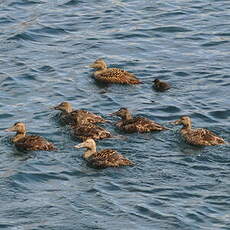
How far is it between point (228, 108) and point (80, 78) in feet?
14.9

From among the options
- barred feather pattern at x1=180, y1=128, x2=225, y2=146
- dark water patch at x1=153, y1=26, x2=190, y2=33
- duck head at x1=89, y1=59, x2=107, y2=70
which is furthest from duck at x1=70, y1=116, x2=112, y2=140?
dark water patch at x1=153, y1=26, x2=190, y2=33

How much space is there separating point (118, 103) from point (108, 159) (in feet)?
13.3

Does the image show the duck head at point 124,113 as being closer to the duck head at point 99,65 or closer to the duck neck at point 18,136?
the duck neck at point 18,136

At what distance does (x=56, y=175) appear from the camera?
62.2ft

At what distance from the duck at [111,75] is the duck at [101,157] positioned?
15.7ft

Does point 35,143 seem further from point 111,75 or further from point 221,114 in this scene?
point 111,75

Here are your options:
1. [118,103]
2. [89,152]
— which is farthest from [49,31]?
[89,152]

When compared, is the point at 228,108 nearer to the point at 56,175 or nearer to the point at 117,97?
the point at 117,97

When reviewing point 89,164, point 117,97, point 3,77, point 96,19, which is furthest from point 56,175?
point 96,19

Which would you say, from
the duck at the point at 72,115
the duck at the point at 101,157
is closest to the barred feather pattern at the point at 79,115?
the duck at the point at 72,115

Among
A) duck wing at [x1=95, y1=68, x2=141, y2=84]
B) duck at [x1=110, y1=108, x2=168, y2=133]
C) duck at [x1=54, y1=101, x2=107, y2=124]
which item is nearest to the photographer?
duck at [x1=110, y1=108, x2=168, y2=133]

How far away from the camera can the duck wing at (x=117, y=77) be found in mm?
24312

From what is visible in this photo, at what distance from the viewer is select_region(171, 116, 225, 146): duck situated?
20.1 meters

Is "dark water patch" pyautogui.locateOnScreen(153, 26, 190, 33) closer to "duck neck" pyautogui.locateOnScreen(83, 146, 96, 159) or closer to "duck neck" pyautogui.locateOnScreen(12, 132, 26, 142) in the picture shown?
"duck neck" pyautogui.locateOnScreen(12, 132, 26, 142)
